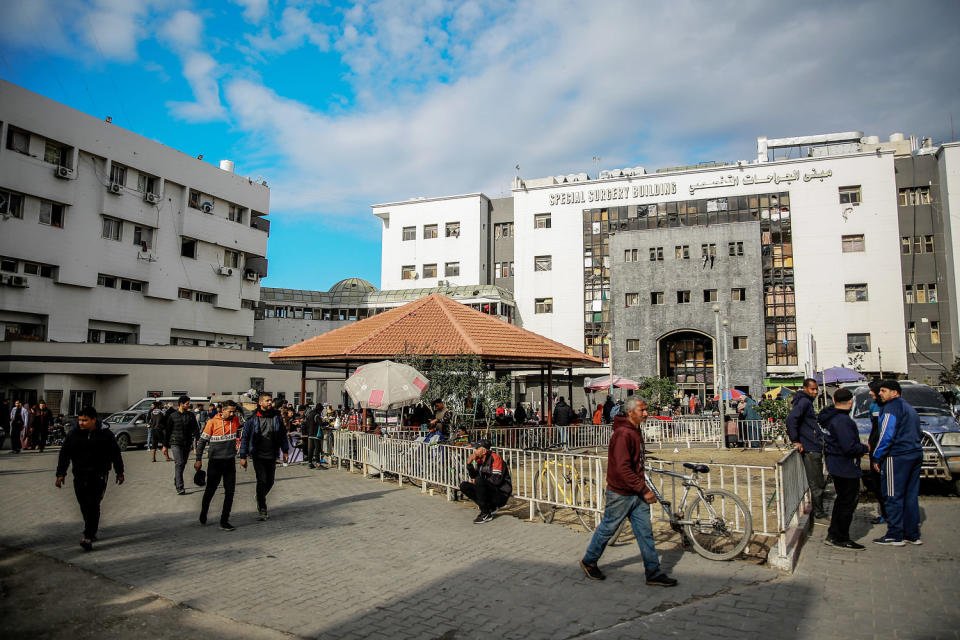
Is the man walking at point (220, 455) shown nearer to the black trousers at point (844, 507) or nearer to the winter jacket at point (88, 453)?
the winter jacket at point (88, 453)

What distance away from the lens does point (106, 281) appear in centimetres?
3972

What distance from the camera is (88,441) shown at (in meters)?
7.89

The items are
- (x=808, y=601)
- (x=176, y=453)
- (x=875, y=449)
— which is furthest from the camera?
(x=176, y=453)

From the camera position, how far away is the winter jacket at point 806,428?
8797mm

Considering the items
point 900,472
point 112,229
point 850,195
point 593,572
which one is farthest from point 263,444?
point 850,195

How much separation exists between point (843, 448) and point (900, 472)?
64 centimetres

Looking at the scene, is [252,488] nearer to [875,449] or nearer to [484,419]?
[484,419]

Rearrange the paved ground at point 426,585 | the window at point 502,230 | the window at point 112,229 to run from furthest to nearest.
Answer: the window at point 502,230
the window at point 112,229
the paved ground at point 426,585

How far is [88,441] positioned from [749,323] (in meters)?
41.4

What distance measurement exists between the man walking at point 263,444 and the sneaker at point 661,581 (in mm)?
5805

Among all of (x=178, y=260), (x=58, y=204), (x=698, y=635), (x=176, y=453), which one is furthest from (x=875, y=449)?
(x=178, y=260)

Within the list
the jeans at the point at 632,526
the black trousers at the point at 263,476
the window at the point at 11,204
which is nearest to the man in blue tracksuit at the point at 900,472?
the jeans at the point at 632,526

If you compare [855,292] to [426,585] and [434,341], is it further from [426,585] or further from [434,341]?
[426,585]

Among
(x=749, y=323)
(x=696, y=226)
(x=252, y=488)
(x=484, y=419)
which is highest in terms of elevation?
(x=696, y=226)
